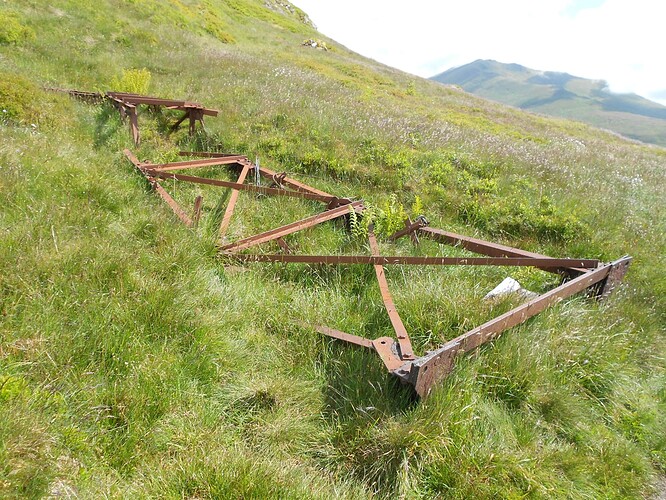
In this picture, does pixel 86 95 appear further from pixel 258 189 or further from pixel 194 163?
pixel 258 189

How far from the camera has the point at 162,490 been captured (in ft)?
6.88

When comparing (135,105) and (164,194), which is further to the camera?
(135,105)

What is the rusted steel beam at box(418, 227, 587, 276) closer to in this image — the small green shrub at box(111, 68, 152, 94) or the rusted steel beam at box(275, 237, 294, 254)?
the rusted steel beam at box(275, 237, 294, 254)

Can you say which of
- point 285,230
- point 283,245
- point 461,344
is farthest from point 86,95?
point 461,344

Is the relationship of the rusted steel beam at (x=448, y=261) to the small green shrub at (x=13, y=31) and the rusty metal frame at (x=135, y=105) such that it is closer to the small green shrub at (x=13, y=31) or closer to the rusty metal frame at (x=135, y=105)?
the rusty metal frame at (x=135, y=105)

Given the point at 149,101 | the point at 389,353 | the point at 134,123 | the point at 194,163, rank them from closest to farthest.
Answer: the point at 389,353, the point at 194,163, the point at 134,123, the point at 149,101

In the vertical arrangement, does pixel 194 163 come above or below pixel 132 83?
below

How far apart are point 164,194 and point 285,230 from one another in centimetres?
191

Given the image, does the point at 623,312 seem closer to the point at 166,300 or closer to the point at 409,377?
the point at 409,377

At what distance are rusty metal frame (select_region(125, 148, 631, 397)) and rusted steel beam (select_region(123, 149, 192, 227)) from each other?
1 centimetres

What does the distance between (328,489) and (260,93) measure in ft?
32.8

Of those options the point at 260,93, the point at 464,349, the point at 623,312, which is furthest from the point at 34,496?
the point at 260,93

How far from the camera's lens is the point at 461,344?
2.77 metres

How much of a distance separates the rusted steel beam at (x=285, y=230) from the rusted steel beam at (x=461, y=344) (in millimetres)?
2560
